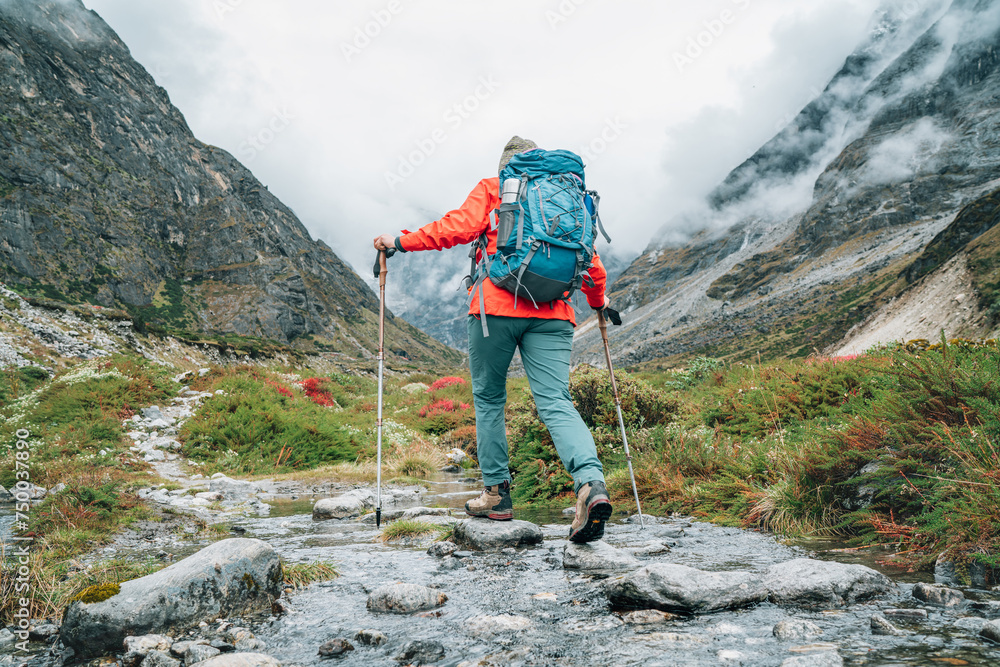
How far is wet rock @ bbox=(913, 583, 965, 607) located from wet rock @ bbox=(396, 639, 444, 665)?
2191 mm

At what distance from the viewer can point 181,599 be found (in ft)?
8.80

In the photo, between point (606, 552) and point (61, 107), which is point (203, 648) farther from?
point (61, 107)

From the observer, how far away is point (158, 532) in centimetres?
473

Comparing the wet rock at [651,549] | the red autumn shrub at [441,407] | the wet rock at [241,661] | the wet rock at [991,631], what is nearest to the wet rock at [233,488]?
the wet rock at [651,549]

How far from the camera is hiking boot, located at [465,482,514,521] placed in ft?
15.5

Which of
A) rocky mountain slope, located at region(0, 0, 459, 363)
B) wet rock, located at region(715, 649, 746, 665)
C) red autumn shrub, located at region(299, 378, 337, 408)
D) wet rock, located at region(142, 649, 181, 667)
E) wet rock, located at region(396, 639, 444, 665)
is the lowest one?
wet rock, located at region(715, 649, 746, 665)

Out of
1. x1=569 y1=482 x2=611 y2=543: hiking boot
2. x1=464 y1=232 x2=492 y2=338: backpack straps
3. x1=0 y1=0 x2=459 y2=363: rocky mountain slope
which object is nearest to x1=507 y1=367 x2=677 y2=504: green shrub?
x1=569 y1=482 x2=611 y2=543: hiking boot

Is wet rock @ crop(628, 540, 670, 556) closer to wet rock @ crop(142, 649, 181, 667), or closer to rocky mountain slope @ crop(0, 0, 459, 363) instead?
wet rock @ crop(142, 649, 181, 667)

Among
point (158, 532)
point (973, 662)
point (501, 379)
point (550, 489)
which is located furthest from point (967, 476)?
point (158, 532)

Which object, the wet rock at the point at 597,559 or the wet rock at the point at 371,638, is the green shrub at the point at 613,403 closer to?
the wet rock at the point at 597,559

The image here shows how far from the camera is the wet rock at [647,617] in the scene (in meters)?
2.50

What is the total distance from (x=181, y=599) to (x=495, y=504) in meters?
2.62

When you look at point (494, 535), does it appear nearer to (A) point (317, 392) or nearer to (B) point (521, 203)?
(B) point (521, 203)

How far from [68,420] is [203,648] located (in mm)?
9743
